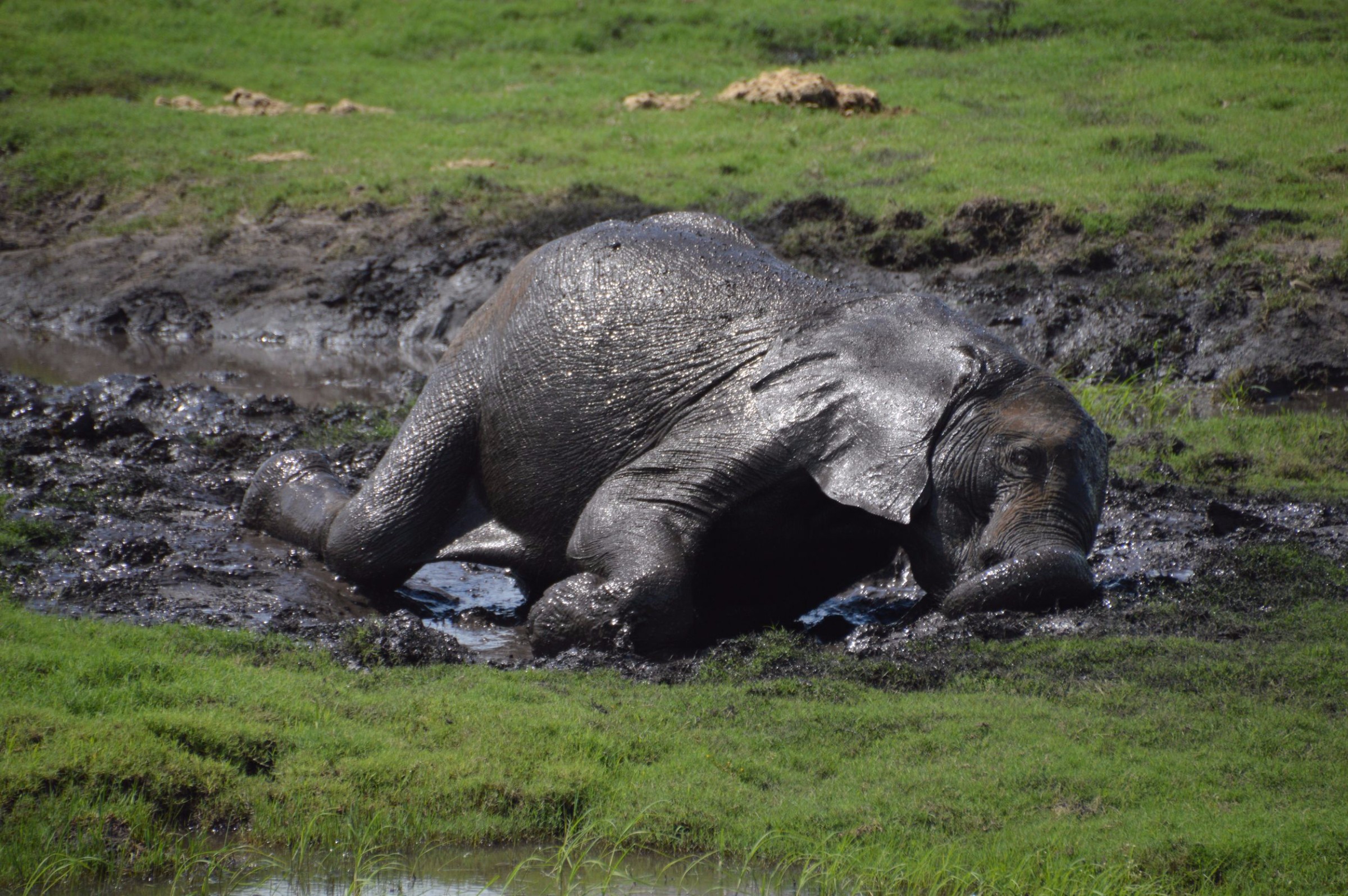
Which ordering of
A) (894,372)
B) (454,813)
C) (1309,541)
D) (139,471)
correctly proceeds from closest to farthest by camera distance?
(454,813) < (894,372) < (1309,541) < (139,471)

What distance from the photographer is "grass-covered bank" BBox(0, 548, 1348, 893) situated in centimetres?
402

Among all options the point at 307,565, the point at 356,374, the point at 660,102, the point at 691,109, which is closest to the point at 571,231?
the point at 356,374

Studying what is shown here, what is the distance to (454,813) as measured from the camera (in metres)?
4.33

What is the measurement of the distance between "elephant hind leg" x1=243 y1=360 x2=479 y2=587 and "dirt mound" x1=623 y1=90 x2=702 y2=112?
14.8 meters

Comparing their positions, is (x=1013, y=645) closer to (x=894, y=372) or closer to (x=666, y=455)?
(x=894, y=372)

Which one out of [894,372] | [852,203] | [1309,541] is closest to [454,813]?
[894,372]

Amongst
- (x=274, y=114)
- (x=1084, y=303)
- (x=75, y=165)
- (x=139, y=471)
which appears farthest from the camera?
(x=274, y=114)

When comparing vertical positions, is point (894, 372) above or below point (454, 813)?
above

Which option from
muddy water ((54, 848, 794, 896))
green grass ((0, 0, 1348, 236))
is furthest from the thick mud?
muddy water ((54, 848, 794, 896))

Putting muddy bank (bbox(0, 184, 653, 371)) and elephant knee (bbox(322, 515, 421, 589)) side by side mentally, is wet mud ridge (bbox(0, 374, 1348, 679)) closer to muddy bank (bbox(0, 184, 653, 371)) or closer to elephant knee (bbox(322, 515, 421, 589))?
elephant knee (bbox(322, 515, 421, 589))

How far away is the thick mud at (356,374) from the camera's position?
6426mm

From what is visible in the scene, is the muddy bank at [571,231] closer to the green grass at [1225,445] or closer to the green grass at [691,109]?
the green grass at [691,109]

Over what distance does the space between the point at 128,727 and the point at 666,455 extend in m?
2.48

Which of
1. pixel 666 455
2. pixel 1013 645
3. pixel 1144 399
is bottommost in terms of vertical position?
pixel 1144 399
